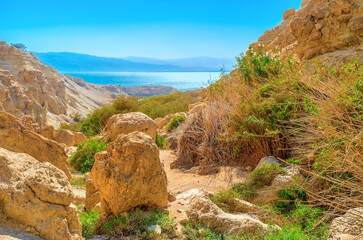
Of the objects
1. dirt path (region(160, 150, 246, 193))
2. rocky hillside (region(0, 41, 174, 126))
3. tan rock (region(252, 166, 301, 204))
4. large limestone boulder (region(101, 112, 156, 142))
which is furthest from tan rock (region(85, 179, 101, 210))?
rocky hillside (region(0, 41, 174, 126))

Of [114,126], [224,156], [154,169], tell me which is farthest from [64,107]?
[154,169]

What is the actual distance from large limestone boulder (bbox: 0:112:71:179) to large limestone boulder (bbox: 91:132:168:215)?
141 cm

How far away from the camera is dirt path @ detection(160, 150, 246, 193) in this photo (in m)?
4.98

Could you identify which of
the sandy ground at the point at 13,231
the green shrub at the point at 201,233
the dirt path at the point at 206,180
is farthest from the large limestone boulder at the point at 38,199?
the dirt path at the point at 206,180

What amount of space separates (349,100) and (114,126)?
5.53m

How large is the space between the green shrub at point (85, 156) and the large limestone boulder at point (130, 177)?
3.99 metres

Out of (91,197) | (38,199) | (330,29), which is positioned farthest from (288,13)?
(38,199)

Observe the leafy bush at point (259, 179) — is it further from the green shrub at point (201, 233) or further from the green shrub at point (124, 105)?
the green shrub at point (124, 105)

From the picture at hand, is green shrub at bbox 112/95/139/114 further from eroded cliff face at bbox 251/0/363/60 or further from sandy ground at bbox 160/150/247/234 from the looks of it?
sandy ground at bbox 160/150/247/234

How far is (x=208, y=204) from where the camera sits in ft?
10.5

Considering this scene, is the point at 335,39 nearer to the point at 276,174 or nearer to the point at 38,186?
the point at 276,174

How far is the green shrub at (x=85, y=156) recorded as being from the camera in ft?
22.8

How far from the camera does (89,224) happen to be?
2.91 m

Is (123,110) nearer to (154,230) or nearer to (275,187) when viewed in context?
(275,187)
